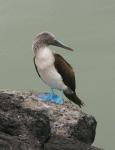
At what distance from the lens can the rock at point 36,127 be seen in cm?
962

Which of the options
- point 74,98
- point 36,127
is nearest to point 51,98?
point 74,98

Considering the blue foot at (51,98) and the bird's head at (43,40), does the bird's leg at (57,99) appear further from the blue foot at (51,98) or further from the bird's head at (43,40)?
the bird's head at (43,40)

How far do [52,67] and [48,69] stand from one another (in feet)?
0.44

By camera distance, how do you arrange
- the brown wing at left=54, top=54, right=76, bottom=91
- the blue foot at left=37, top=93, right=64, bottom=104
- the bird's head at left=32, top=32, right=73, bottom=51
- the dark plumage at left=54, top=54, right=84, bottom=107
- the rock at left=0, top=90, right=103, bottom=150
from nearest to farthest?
the rock at left=0, top=90, right=103, bottom=150 < the blue foot at left=37, top=93, right=64, bottom=104 < the bird's head at left=32, top=32, right=73, bottom=51 < the brown wing at left=54, top=54, right=76, bottom=91 < the dark plumage at left=54, top=54, right=84, bottom=107

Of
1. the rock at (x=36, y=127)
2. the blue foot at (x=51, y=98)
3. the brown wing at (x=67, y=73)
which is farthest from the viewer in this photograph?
the brown wing at (x=67, y=73)

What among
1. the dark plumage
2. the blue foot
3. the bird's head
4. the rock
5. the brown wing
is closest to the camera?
the rock

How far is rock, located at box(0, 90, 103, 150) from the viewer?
9616 millimetres

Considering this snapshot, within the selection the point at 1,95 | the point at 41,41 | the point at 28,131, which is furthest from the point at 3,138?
the point at 41,41

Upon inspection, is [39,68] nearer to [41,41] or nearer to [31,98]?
[41,41]

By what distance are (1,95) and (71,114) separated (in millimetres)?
3075

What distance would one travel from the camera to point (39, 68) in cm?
1622

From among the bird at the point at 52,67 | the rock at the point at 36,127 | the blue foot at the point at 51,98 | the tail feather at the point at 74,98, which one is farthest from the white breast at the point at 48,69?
the rock at the point at 36,127

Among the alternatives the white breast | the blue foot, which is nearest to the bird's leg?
the blue foot

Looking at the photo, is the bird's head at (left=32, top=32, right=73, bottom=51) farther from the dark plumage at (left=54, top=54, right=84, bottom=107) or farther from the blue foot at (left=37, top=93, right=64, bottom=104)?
the blue foot at (left=37, top=93, right=64, bottom=104)
